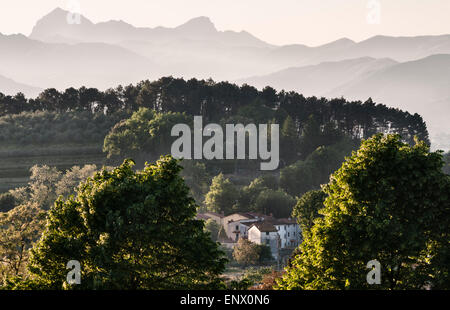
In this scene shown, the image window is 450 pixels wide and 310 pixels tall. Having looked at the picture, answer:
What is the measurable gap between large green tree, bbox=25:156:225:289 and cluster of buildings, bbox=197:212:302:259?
60523mm

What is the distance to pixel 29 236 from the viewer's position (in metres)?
37.4

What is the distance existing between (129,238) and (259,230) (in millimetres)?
62801

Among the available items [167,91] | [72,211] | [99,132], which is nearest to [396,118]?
[167,91]

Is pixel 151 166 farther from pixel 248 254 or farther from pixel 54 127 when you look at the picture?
pixel 54 127

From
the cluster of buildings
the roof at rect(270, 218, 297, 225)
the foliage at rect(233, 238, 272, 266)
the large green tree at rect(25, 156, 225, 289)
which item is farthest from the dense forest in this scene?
the foliage at rect(233, 238, 272, 266)

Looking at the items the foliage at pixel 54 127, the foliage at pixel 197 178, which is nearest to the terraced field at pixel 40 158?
the foliage at pixel 54 127

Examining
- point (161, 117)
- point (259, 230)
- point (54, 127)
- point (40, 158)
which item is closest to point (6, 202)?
point (40, 158)

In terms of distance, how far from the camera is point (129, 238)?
2259cm

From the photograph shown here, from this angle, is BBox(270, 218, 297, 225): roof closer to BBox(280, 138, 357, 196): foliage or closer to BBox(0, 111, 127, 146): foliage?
BBox(280, 138, 357, 196): foliage

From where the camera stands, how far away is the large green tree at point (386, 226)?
23.9 metres

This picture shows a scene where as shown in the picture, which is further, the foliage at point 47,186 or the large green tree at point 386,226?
the foliage at point 47,186

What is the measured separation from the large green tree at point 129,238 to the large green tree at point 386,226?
504cm

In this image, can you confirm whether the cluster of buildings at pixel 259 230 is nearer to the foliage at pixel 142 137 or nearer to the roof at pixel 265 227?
the roof at pixel 265 227

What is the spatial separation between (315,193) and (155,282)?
50053mm
